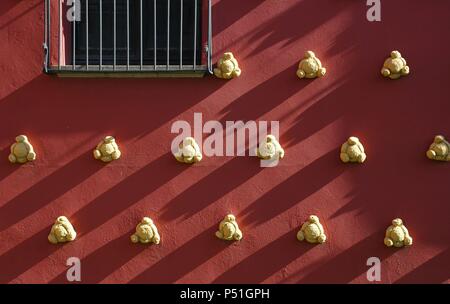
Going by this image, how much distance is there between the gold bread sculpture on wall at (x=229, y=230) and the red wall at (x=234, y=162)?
0.24 ft

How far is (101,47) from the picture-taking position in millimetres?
5578

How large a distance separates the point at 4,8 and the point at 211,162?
79.1 inches

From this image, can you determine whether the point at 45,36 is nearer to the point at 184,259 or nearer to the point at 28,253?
the point at 28,253

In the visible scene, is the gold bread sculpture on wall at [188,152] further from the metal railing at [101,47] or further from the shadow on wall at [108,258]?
the shadow on wall at [108,258]

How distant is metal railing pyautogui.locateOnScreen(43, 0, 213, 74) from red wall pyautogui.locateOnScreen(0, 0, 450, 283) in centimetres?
9

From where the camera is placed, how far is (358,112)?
5.48m

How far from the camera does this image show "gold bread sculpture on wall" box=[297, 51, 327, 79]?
5.42 metres

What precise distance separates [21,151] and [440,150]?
320 cm

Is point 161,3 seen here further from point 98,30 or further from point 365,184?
point 365,184

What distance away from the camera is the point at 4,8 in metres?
5.50

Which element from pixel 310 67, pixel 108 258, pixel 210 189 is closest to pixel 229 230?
pixel 210 189
